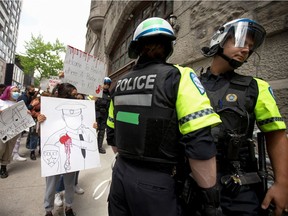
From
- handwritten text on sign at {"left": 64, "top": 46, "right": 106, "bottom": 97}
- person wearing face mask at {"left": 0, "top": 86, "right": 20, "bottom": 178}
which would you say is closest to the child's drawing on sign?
handwritten text on sign at {"left": 64, "top": 46, "right": 106, "bottom": 97}

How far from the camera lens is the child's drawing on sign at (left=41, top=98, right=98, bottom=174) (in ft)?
6.86

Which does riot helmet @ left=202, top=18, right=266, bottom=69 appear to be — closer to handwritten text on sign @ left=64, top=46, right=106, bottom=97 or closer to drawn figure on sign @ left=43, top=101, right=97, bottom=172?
drawn figure on sign @ left=43, top=101, right=97, bottom=172

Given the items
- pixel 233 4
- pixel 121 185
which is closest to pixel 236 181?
pixel 121 185

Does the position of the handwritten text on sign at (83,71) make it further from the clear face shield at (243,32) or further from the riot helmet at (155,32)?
the clear face shield at (243,32)

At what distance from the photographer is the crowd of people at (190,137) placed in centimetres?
107

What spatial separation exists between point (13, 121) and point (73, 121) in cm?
153

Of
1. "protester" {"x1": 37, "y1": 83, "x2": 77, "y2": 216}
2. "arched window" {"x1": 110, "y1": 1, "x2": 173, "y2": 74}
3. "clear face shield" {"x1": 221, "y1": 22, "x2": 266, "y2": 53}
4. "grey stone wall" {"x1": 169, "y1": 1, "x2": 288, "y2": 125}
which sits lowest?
"protester" {"x1": 37, "y1": 83, "x2": 77, "y2": 216}

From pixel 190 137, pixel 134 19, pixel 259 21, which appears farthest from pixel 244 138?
pixel 134 19

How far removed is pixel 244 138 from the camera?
52.6 inches

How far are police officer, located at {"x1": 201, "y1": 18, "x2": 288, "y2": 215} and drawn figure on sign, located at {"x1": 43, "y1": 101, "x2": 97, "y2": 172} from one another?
1569mm

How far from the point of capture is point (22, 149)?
18.5ft

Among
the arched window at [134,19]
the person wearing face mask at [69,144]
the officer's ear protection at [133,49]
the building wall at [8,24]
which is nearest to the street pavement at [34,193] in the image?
the person wearing face mask at [69,144]

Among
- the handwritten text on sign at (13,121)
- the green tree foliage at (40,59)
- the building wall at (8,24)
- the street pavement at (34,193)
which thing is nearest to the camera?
the street pavement at (34,193)

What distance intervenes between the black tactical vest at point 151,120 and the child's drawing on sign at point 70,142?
1.14 metres
